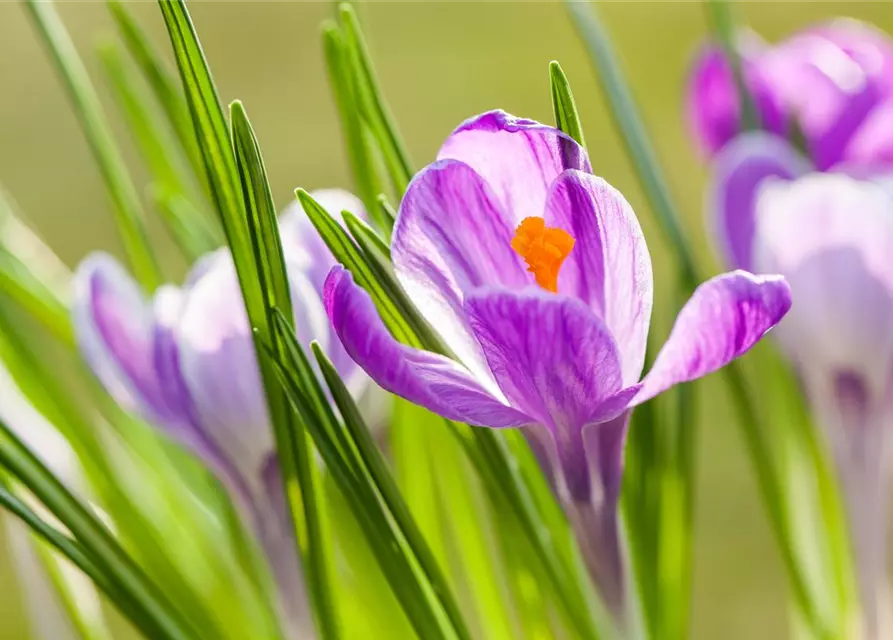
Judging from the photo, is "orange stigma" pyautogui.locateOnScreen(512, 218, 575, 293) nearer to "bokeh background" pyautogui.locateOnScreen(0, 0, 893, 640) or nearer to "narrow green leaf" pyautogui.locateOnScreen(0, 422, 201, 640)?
"narrow green leaf" pyautogui.locateOnScreen(0, 422, 201, 640)

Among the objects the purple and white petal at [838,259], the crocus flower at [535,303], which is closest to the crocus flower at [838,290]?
the purple and white petal at [838,259]

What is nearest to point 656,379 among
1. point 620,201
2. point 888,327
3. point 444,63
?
point 620,201

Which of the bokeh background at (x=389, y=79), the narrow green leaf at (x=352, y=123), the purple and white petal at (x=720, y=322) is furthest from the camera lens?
the bokeh background at (x=389, y=79)

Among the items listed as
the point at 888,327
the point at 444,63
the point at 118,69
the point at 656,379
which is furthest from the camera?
the point at 444,63

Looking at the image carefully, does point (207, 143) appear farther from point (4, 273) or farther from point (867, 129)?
point (867, 129)

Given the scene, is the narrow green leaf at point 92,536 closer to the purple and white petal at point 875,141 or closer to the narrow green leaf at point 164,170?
the narrow green leaf at point 164,170

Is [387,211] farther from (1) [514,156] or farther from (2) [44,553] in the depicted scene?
(2) [44,553]
